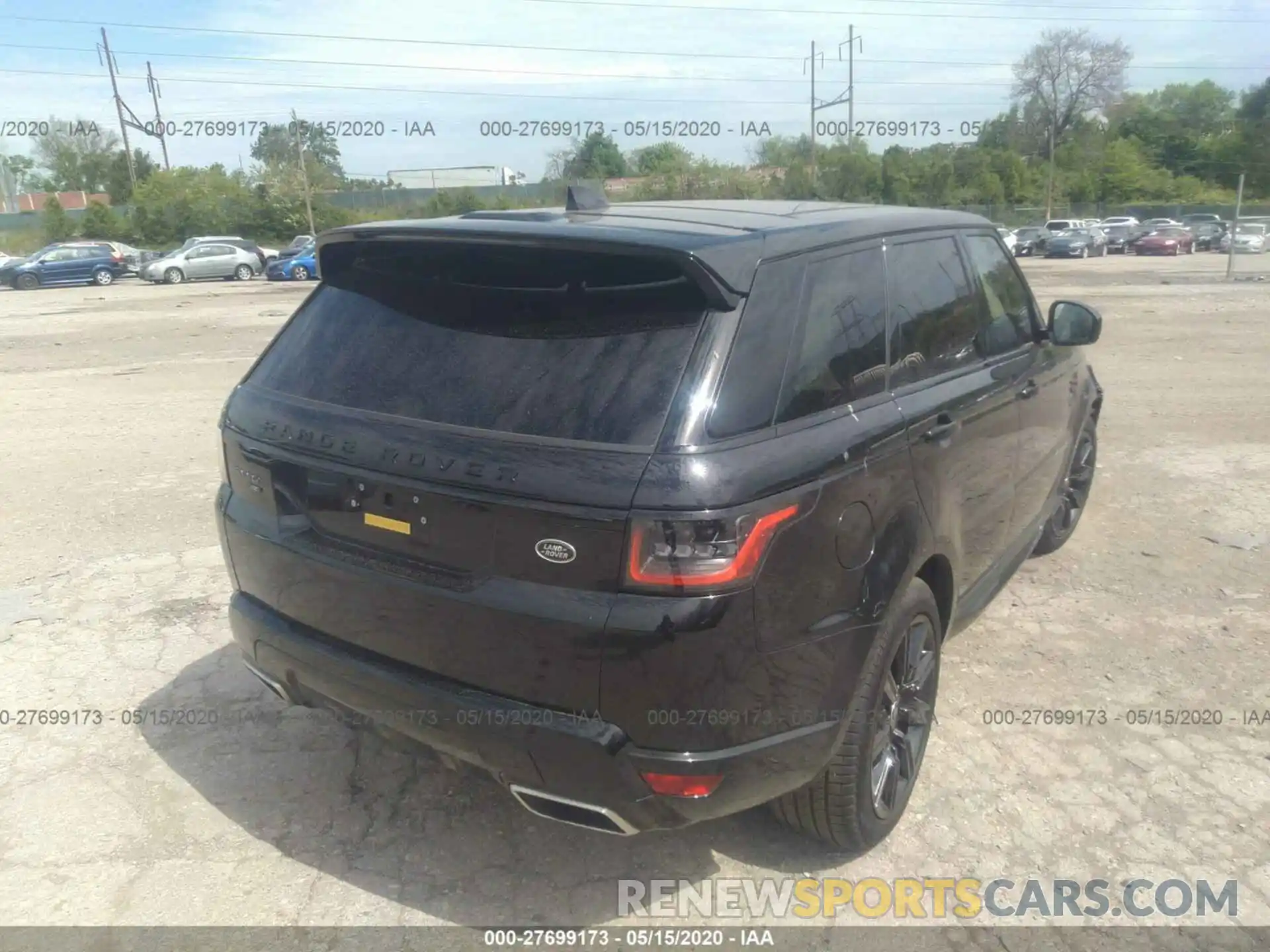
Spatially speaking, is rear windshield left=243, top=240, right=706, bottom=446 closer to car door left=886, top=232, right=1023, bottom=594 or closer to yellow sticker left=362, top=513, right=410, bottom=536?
yellow sticker left=362, top=513, right=410, bottom=536

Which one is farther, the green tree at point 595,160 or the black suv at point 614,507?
the green tree at point 595,160

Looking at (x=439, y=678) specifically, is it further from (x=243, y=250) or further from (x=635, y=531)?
(x=243, y=250)

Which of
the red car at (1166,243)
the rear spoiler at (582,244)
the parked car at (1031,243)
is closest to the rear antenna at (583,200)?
the rear spoiler at (582,244)

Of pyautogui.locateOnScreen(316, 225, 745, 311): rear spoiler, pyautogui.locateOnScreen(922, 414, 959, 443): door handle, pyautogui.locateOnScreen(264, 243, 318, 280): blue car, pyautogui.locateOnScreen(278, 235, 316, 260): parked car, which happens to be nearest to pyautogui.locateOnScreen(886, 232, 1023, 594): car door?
pyautogui.locateOnScreen(922, 414, 959, 443): door handle

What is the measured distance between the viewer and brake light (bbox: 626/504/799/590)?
2.22 m

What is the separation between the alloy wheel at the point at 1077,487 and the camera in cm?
539

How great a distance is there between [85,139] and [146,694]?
281ft

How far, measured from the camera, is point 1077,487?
5582 millimetres

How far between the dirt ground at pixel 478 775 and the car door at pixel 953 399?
740mm

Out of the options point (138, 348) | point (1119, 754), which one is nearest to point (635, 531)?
point (1119, 754)

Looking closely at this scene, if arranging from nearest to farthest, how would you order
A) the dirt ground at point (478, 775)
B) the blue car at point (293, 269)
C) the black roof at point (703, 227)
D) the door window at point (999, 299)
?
the black roof at point (703, 227) < the dirt ground at point (478, 775) < the door window at point (999, 299) < the blue car at point (293, 269)

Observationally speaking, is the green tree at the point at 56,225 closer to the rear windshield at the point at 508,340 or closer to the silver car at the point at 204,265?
the silver car at the point at 204,265

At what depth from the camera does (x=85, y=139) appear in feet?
245

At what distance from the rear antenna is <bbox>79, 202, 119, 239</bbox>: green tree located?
2271 inches
